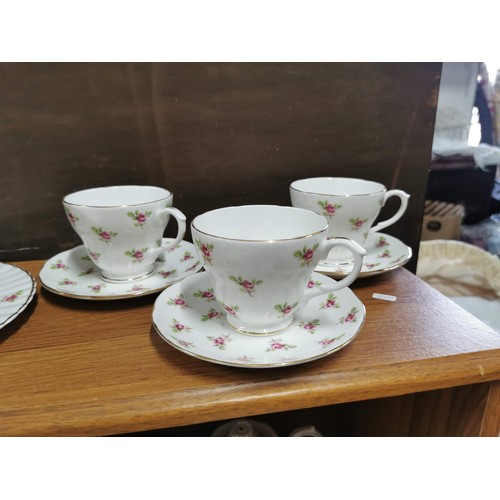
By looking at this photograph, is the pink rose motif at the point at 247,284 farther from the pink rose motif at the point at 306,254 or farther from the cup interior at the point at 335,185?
the cup interior at the point at 335,185

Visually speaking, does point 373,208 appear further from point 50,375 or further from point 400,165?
point 50,375

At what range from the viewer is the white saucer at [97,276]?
53cm

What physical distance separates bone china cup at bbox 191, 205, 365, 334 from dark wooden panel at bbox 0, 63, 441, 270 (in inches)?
7.9

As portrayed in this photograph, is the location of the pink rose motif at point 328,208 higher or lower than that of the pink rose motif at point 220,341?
higher

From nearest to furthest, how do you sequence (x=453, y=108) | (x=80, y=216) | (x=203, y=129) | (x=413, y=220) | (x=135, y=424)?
(x=135, y=424)
(x=80, y=216)
(x=203, y=129)
(x=413, y=220)
(x=453, y=108)

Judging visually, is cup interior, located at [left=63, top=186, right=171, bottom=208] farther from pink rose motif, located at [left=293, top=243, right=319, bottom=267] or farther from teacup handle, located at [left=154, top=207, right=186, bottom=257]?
pink rose motif, located at [left=293, top=243, right=319, bottom=267]

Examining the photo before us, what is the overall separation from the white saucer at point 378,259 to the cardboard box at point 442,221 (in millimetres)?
557

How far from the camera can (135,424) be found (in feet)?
1.21

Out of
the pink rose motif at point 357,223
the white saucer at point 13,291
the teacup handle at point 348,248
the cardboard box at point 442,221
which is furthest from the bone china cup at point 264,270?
the cardboard box at point 442,221

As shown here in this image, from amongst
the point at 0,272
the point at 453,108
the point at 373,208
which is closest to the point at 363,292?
the point at 373,208

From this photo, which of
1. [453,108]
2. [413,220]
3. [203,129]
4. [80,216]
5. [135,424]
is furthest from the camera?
[453,108]

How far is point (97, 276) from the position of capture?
0.58 meters

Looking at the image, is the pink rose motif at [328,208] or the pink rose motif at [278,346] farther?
the pink rose motif at [328,208]

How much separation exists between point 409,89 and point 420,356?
0.44m
